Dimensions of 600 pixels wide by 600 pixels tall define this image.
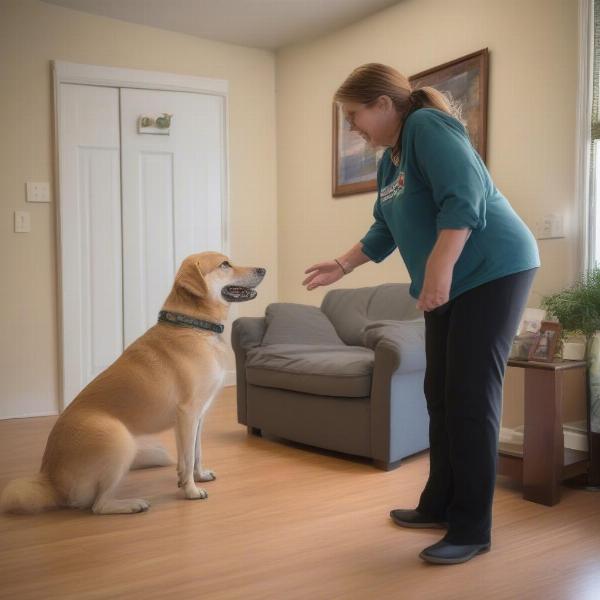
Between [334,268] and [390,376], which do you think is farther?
[390,376]

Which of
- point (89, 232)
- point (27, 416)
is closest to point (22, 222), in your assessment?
point (89, 232)

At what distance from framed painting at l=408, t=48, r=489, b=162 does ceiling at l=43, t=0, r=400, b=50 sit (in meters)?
0.70

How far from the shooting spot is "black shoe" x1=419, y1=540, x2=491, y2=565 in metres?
1.63

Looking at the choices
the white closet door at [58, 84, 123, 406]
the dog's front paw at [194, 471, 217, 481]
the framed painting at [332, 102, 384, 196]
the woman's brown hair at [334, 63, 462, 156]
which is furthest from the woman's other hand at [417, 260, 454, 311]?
the white closet door at [58, 84, 123, 406]

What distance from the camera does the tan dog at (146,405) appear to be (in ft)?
6.46

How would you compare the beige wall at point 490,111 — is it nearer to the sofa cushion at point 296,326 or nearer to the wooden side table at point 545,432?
the sofa cushion at point 296,326

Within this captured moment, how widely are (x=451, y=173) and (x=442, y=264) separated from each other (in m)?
0.20

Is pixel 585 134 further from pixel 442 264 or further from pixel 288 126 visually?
pixel 288 126

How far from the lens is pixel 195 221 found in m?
4.44

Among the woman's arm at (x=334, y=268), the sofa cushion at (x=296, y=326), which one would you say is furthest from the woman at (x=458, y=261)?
the sofa cushion at (x=296, y=326)

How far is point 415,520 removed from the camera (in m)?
1.91

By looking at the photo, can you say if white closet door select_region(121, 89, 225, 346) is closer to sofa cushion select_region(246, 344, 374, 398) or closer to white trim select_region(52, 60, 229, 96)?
white trim select_region(52, 60, 229, 96)

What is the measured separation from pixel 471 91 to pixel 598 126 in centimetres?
99

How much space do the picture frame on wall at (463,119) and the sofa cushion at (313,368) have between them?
49.1 inches
